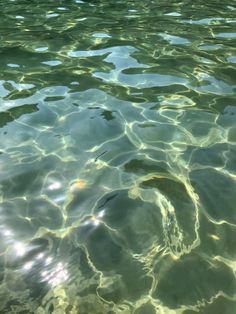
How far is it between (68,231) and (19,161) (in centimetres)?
113

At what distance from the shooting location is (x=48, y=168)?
405cm

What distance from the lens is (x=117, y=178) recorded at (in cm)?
392

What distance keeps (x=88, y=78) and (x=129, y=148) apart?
1962mm

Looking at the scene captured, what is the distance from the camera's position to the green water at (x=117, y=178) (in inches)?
114

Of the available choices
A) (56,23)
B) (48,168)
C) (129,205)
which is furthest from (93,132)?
(56,23)

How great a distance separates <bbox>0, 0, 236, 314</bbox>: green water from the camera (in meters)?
2.90

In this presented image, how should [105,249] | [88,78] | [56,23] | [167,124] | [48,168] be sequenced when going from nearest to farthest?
[105,249] → [48,168] → [167,124] → [88,78] → [56,23]

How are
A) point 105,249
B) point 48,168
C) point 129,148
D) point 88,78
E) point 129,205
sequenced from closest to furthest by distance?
point 105,249 < point 129,205 < point 48,168 < point 129,148 < point 88,78

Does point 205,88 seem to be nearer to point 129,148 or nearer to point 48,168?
point 129,148

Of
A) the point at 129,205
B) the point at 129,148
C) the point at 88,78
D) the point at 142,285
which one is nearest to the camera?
the point at 142,285

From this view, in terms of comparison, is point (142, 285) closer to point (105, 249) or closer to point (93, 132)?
point (105, 249)

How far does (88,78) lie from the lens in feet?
19.5

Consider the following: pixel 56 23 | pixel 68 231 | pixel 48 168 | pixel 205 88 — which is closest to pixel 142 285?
pixel 68 231

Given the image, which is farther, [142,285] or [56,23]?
[56,23]
